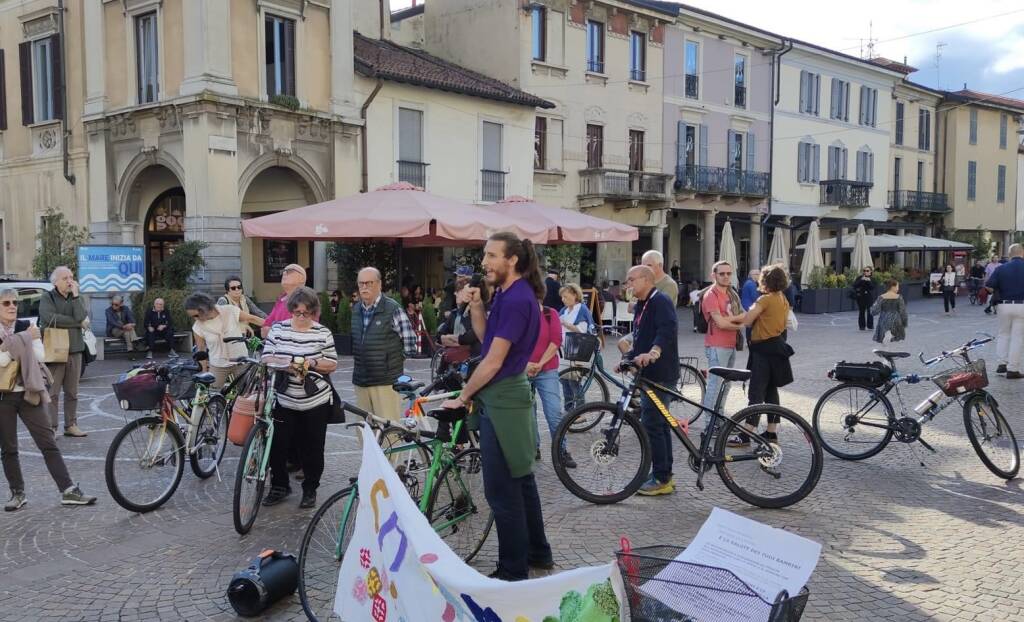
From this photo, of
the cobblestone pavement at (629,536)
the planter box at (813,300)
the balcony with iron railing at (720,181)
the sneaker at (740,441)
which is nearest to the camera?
the cobblestone pavement at (629,536)

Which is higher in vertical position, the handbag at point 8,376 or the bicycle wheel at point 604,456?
the handbag at point 8,376

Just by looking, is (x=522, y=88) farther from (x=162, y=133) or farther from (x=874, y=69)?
(x=874, y=69)

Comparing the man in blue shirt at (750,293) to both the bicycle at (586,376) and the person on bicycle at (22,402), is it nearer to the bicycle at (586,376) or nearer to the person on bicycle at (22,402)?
the bicycle at (586,376)

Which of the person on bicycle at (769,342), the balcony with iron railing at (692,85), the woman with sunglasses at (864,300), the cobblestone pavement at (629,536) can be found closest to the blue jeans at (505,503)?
the cobblestone pavement at (629,536)

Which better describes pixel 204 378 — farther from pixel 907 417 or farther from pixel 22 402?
pixel 907 417

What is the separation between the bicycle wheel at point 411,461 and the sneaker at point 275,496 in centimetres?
179

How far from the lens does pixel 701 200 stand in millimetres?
30781

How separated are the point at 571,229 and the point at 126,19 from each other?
37.0 feet

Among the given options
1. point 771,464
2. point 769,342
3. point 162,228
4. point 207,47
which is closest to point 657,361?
point 771,464

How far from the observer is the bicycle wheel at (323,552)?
4070mm

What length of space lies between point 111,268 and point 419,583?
14.2 m

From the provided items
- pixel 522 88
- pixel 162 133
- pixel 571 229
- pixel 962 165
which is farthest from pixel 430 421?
pixel 962 165

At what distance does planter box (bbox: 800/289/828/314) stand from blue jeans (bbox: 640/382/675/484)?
21140 millimetres

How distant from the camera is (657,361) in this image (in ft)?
20.5
